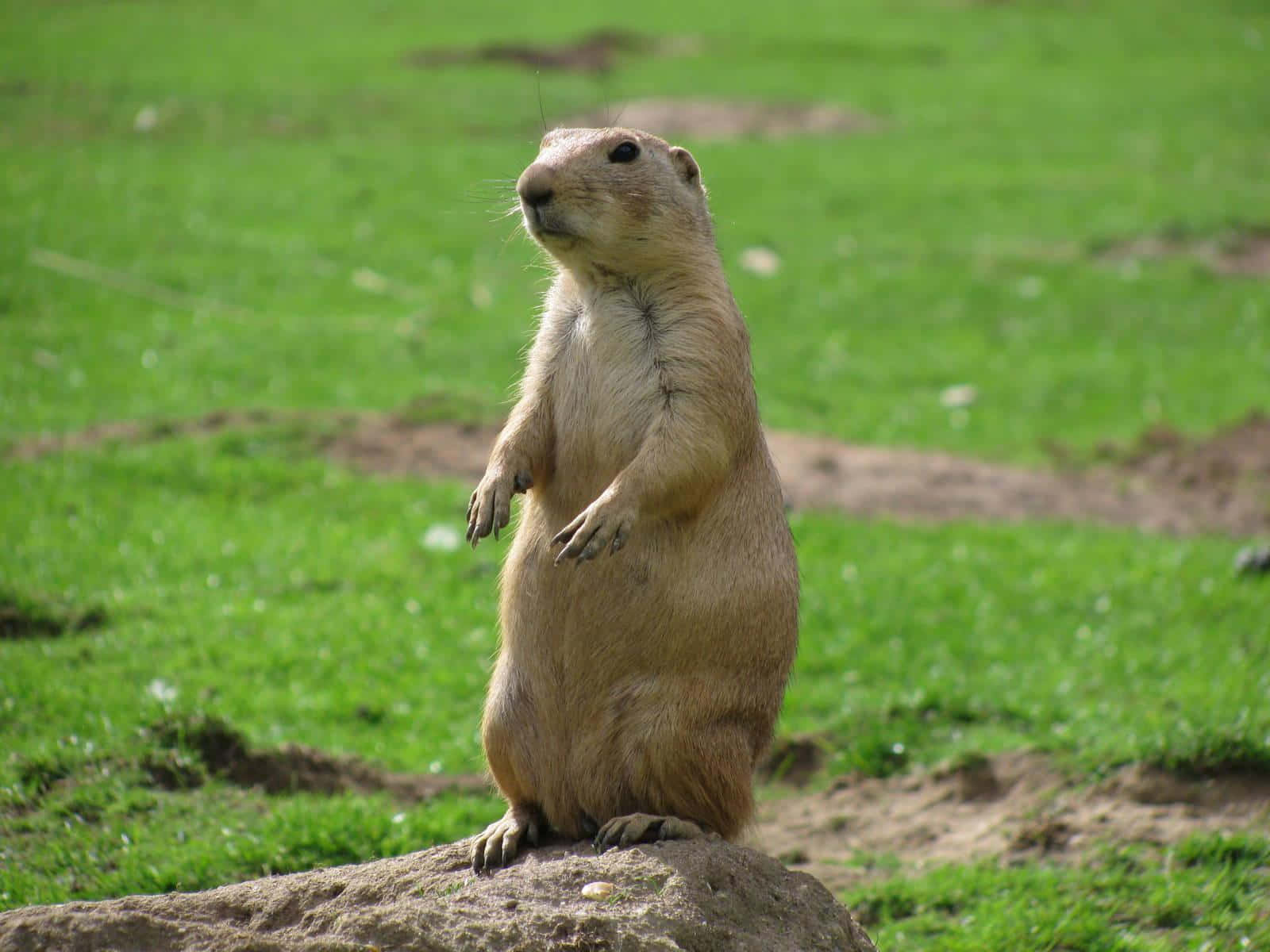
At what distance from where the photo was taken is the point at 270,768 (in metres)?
5.91

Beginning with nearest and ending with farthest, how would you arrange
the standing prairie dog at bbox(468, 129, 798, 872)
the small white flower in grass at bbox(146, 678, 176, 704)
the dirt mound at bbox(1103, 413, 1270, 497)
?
the standing prairie dog at bbox(468, 129, 798, 872) → the small white flower in grass at bbox(146, 678, 176, 704) → the dirt mound at bbox(1103, 413, 1270, 497)

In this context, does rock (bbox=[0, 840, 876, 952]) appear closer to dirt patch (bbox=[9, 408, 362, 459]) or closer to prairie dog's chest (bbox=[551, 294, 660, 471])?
prairie dog's chest (bbox=[551, 294, 660, 471])

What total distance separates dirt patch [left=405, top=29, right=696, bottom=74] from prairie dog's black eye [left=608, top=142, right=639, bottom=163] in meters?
21.0

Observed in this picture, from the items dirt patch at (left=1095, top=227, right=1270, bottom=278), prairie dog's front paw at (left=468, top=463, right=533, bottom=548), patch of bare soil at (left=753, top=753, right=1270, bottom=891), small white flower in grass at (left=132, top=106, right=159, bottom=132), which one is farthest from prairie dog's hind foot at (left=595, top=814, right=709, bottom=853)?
small white flower in grass at (left=132, top=106, right=159, bottom=132)

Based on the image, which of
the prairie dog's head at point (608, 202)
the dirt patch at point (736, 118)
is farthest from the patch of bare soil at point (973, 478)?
the dirt patch at point (736, 118)

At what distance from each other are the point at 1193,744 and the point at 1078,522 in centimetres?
411

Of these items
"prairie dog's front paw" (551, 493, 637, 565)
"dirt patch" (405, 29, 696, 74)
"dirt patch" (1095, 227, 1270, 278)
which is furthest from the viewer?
"dirt patch" (405, 29, 696, 74)

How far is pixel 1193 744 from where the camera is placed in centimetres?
588

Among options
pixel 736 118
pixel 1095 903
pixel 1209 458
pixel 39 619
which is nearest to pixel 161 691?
pixel 39 619

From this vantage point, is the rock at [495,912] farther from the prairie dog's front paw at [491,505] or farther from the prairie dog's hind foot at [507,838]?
the prairie dog's front paw at [491,505]

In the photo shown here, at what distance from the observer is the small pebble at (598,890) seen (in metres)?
3.71

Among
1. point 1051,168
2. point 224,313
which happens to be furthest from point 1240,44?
point 224,313

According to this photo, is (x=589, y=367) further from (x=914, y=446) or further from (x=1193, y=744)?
(x=914, y=446)

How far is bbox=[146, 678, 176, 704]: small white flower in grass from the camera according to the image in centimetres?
622
